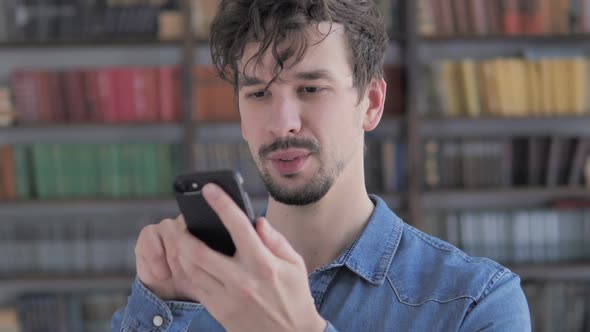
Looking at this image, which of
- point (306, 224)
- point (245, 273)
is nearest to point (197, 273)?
point (245, 273)

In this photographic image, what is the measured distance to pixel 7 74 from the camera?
10.6 feet

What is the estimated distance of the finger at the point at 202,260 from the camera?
0.75 m

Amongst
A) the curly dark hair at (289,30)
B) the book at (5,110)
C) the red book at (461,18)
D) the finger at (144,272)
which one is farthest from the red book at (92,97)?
the finger at (144,272)

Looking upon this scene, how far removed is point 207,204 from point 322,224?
380 millimetres

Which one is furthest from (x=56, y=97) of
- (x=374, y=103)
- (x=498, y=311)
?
(x=498, y=311)

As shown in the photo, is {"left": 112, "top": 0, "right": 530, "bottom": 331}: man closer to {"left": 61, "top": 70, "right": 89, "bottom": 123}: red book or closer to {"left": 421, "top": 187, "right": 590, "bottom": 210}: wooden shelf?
{"left": 61, "top": 70, "right": 89, "bottom": 123}: red book

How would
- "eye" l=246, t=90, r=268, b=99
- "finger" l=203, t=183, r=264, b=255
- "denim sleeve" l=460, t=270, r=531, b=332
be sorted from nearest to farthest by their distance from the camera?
"finger" l=203, t=183, r=264, b=255
"denim sleeve" l=460, t=270, r=531, b=332
"eye" l=246, t=90, r=268, b=99

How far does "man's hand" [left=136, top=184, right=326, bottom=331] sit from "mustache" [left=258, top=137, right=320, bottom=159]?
0.29 metres

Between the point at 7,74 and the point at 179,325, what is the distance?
2644mm

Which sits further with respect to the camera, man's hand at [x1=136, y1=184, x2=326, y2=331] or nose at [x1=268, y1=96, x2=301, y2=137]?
nose at [x1=268, y1=96, x2=301, y2=137]

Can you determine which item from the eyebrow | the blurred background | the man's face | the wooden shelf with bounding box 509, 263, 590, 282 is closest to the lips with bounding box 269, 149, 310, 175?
the man's face

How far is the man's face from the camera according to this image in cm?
108

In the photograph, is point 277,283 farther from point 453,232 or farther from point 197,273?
point 453,232

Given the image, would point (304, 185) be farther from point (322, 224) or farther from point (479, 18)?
point (479, 18)
